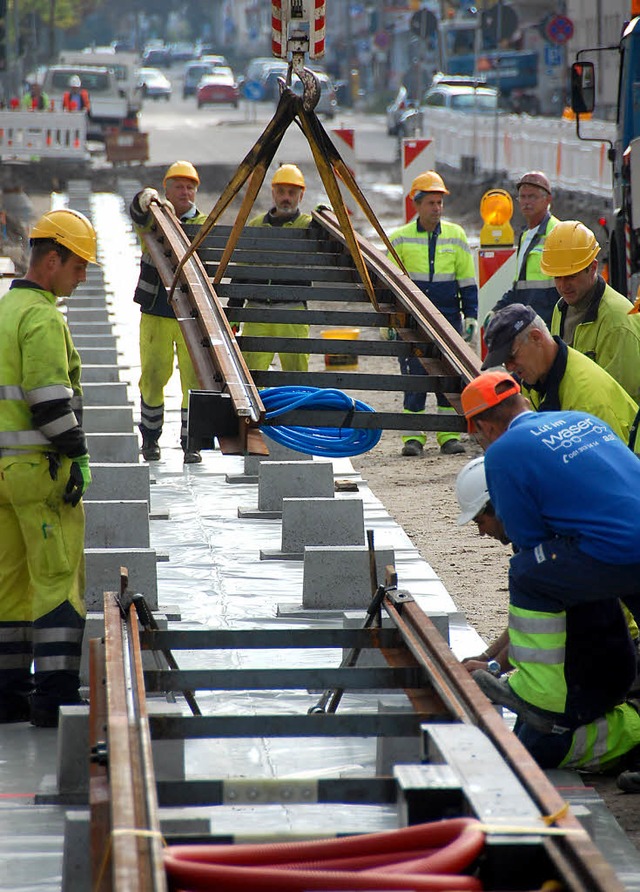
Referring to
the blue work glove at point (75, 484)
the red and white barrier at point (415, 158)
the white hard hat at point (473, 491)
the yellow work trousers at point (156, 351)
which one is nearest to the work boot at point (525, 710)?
the white hard hat at point (473, 491)

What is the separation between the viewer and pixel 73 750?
5238mm

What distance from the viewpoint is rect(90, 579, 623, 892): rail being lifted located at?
3.31 metres

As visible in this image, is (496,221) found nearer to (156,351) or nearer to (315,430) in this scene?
(156,351)

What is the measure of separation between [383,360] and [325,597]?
8020 millimetres

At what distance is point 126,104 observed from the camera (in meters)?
41.1

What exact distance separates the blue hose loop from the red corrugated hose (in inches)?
114

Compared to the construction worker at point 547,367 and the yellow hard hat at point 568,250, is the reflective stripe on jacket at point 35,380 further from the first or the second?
the yellow hard hat at point 568,250

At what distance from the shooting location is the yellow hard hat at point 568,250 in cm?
710

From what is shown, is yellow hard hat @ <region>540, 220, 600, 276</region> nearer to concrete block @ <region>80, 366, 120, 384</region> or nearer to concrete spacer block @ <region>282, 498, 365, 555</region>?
concrete spacer block @ <region>282, 498, 365, 555</region>

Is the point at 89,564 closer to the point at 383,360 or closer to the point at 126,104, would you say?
the point at 383,360

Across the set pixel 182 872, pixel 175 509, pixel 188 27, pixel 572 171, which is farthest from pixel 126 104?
pixel 188 27

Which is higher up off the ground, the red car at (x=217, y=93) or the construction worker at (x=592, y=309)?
the construction worker at (x=592, y=309)

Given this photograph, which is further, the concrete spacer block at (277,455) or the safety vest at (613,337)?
the concrete spacer block at (277,455)

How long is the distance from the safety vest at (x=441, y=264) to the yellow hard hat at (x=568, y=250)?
13.6 ft
